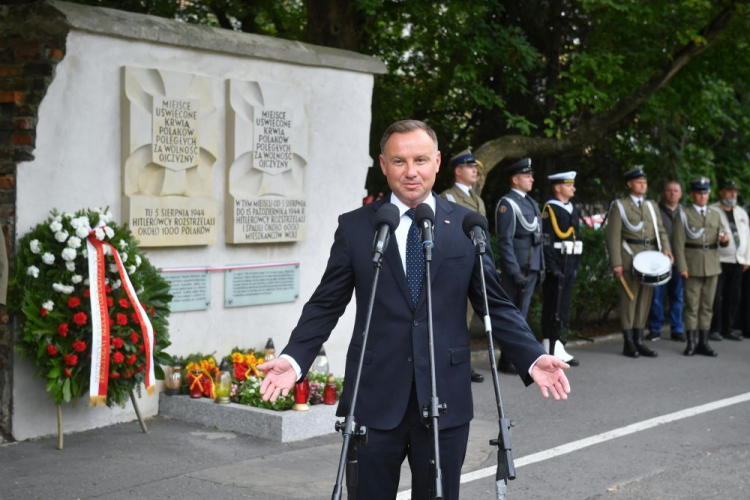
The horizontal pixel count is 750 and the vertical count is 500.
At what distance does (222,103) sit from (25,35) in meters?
1.81

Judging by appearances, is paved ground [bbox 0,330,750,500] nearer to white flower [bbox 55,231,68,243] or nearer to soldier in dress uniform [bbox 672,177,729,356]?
white flower [bbox 55,231,68,243]

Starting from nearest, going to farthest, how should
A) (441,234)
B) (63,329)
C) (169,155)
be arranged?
(441,234) → (63,329) → (169,155)

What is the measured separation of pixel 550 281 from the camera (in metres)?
11.7

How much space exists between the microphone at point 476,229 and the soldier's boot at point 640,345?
346 inches

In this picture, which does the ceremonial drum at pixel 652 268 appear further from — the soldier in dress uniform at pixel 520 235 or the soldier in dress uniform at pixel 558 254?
the soldier in dress uniform at pixel 520 235

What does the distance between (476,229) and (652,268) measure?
8610 millimetres

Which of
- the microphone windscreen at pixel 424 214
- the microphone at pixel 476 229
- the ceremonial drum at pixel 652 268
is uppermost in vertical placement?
the microphone windscreen at pixel 424 214

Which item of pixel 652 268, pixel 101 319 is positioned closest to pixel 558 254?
pixel 652 268

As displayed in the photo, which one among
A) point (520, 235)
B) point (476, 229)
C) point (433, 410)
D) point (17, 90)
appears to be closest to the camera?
point (433, 410)

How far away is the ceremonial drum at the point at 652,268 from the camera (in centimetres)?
1220

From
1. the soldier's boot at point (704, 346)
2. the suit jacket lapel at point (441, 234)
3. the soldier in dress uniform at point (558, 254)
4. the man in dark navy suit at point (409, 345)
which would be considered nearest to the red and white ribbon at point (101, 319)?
the man in dark navy suit at point (409, 345)

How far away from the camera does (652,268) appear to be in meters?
12.3

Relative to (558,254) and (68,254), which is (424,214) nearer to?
(68,254)

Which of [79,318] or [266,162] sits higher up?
[266,162]
